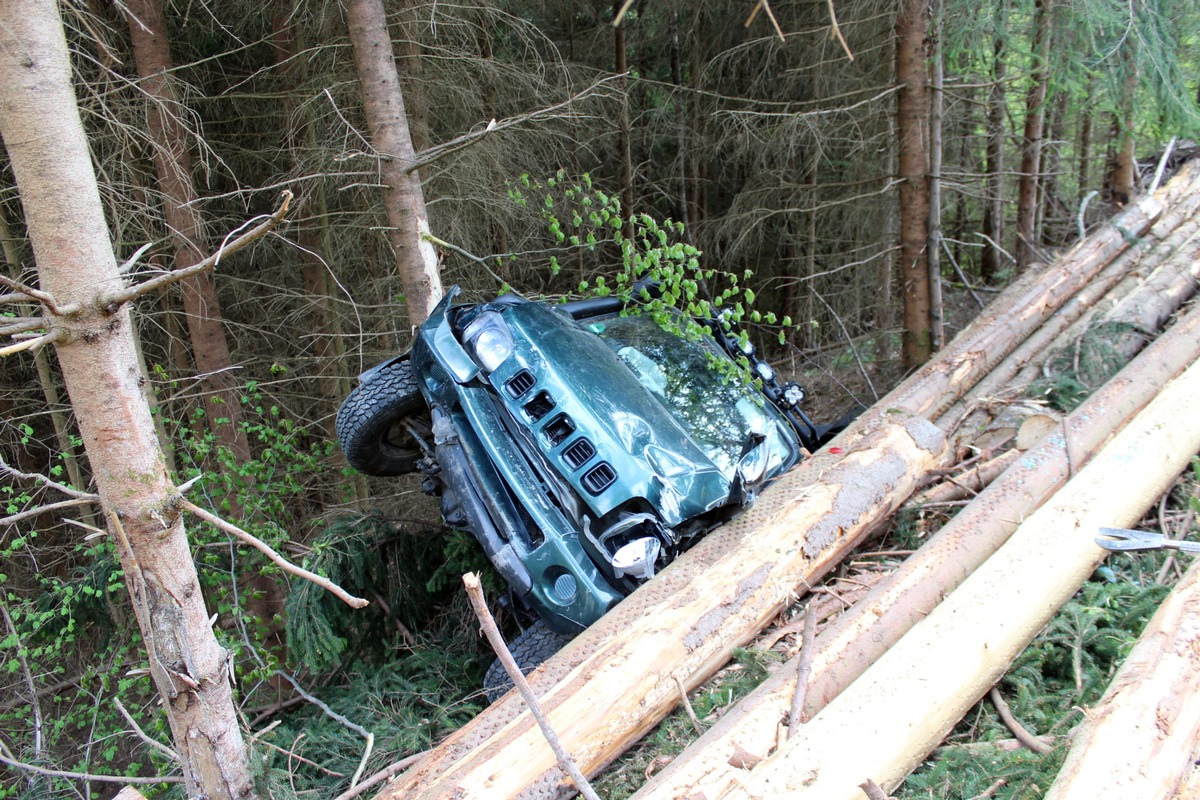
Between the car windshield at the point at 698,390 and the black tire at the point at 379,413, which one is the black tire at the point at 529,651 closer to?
the car windshield at the point at 698,390

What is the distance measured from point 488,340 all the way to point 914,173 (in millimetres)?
4361

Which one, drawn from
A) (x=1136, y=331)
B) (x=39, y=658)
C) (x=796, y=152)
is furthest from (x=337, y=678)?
(x=796, y=152)

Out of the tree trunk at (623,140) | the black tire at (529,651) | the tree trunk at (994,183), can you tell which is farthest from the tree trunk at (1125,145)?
the black tire at (529,651)

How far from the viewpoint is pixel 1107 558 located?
12.0ft

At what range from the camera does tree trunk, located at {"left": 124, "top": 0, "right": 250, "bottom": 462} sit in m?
5.96

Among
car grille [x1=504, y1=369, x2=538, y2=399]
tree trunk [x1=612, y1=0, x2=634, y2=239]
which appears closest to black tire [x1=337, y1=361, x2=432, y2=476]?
car grille [x1=504, y1=369, x2=538, y2=399]

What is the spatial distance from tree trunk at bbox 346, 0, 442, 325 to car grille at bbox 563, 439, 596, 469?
197 cm

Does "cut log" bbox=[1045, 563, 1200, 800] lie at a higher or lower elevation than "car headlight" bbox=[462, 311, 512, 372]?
lower

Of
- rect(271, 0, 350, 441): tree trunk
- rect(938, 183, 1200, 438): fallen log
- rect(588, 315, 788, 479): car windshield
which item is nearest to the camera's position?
rect(588, 315, 788, 479): car windshield

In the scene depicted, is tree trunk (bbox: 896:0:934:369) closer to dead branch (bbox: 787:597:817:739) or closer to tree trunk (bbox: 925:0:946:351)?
tree trunk (bbox: 925:0:946:351)

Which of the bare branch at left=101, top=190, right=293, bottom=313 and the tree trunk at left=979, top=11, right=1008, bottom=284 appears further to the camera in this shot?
the tree trunk at left=979, top=11, right=1008, bottom=284

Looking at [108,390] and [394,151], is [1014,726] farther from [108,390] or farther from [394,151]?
[394,151]

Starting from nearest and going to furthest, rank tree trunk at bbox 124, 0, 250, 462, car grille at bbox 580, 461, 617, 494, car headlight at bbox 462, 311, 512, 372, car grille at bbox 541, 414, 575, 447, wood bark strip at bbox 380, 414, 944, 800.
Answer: wood bark strip at bbox 380, 414, 944, 800 < car grille at bbox 580, 461, 617, 494 < car grille at bbox 541, 414, 575, 447 < car headlight at bbox 462, 311, 512, 372 < tree trunk at bbox 124, 0, 250, 462

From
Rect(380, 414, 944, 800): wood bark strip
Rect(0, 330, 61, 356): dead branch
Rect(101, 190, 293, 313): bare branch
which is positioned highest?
Rect(101, 190, 293, 313): bare branch
